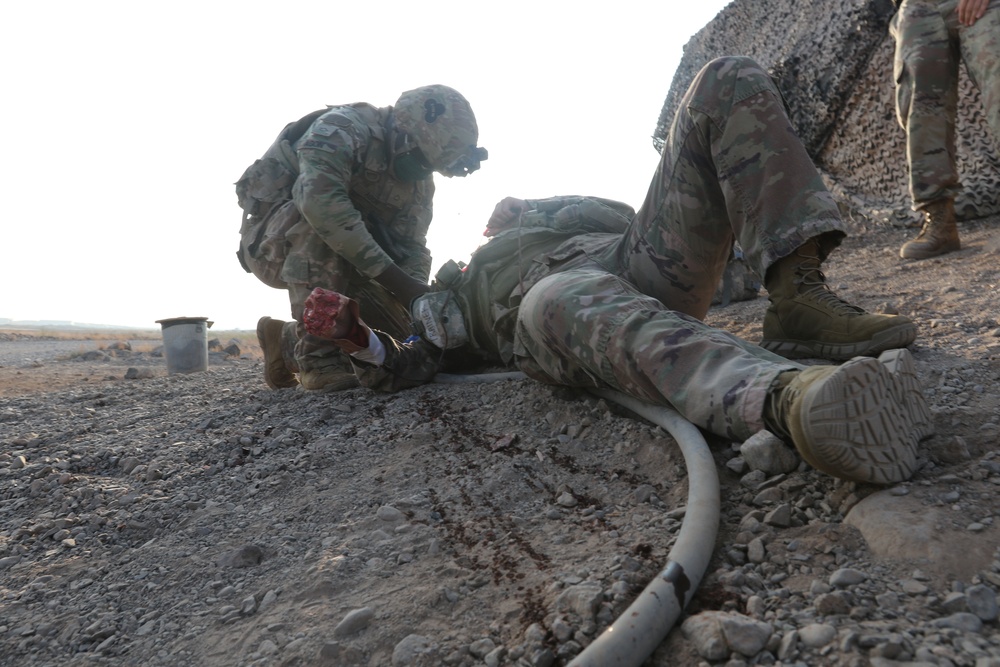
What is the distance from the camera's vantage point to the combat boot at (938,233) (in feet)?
10.7

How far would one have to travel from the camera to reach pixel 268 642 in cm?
111

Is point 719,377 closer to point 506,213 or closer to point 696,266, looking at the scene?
point 696,266

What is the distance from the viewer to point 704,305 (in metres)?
2.04

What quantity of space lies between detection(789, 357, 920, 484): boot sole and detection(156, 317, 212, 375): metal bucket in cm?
490

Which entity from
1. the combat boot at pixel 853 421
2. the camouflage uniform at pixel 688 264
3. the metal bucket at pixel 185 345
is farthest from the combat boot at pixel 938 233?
the metal bucket at pixel 185 345

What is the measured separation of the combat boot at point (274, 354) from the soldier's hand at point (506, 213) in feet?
4.33

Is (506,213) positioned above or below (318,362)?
above

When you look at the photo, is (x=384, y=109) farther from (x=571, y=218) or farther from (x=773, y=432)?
(x=773, y=432)

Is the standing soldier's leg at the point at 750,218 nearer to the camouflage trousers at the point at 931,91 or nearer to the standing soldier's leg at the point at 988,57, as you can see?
the standing soldier's leg at the point at 988,57

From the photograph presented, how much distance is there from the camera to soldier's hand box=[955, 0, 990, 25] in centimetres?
282

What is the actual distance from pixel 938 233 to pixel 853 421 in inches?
108

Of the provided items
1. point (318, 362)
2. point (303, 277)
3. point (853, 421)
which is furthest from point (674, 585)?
point (303, 277)

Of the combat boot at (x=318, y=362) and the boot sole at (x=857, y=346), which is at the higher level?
the boot sole at (x=857, y=346)

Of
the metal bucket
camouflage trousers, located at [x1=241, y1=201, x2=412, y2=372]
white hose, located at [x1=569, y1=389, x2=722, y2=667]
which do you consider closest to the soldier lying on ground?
white hose, located at [x1=569, y1=389, x2=722, y2=667]
